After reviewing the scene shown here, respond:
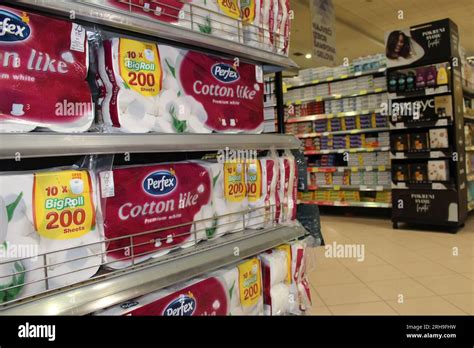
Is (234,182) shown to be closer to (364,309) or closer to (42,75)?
(42,75)

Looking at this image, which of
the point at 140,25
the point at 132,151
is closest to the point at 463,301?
the point at 132,151

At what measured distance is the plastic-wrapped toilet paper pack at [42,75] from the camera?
3.04 ft

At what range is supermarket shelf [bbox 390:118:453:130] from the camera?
4.79m

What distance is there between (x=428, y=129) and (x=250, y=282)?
4.34m

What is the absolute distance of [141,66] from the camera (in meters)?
1.20

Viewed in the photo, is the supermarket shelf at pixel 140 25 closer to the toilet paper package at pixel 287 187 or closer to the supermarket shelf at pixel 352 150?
the toilet paper package at pixel 287 187

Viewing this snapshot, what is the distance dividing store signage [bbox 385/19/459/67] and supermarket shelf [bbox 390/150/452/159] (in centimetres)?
112

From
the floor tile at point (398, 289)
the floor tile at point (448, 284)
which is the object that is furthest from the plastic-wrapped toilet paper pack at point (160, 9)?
the floor tile at point (448, 284)

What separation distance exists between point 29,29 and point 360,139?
18.5 ft

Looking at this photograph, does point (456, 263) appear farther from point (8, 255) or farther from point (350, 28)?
point (350, 28)

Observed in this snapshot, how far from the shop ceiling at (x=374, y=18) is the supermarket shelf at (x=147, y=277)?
760 cm

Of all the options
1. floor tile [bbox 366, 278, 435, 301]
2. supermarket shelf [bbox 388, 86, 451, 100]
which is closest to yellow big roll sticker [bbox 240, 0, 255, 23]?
floor tile [bbox 366, 278, 435, 301]

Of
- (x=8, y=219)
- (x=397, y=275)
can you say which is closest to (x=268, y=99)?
(x=8, y=219)
